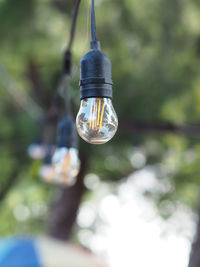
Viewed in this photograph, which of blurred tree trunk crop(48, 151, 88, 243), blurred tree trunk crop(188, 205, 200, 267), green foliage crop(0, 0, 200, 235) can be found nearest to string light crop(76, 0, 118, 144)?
blurred tree trunk crop(188, 205, 200, 267)

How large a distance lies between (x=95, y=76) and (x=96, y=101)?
0.09 meters

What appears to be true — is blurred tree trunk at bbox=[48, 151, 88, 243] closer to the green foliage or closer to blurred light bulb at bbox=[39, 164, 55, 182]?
the green foliage

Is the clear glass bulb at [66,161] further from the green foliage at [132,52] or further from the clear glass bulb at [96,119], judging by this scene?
the green foliage at [132,52]

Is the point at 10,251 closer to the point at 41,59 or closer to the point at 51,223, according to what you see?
the point at 41,59

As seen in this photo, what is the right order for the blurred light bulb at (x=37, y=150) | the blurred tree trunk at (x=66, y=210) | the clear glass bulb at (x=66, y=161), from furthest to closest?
the blurred tree trunk at (x=66, y=210) → the blurred light bulb at (x=37, y=150) → the clear glass bulb at (x=66, y=161)

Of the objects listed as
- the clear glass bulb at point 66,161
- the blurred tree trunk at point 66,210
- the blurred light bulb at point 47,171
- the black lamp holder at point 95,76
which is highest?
the blurred tree trunk at point 66,210

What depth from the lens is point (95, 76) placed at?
61.6 inches

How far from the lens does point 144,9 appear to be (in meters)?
6.00

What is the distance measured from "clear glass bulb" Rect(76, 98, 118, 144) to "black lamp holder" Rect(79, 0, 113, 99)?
0.9 inches

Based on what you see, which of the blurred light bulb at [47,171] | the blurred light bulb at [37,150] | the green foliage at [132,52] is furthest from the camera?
the green foliage at [132,52]

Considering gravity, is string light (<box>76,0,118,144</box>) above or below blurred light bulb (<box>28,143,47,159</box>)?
below

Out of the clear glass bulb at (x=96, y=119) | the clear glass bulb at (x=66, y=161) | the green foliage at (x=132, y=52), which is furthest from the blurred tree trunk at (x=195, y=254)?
the clear glass bulb at (x=96, y=119)

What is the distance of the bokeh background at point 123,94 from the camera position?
5.97 metres

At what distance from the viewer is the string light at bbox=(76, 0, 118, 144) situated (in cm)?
153
